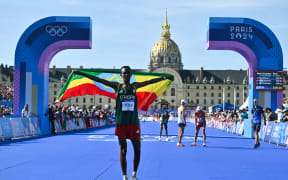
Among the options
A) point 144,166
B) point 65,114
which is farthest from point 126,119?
point 65,114

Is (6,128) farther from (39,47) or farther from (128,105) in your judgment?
(128,105)

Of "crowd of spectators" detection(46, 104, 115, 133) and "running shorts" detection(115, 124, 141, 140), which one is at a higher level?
"running shorts" detection(115, 124, 141, 140)

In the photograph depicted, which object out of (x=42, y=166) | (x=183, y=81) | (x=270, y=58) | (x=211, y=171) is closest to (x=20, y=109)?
(x=270, y=58)

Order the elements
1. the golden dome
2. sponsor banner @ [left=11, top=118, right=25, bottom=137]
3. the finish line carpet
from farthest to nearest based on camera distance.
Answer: the golden dome → sponsor banner @ [left=11, top=118, right=25, bottom=137] → the finish line carpet

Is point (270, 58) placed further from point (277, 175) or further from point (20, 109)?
point (277, 175)

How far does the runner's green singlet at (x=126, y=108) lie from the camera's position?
25.5ft

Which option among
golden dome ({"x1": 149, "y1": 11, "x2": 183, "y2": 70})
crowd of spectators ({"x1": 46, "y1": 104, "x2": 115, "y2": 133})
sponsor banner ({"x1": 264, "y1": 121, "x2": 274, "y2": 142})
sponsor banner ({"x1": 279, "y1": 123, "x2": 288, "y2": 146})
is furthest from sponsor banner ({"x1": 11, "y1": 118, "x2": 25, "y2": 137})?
golden dome ({"x1": 149, "y1": 11, "x2": 183, "y2": 70})

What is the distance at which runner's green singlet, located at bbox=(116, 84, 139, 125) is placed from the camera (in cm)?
776

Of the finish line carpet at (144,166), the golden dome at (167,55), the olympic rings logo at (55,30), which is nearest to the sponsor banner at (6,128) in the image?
the finish line carpet at (144,166)

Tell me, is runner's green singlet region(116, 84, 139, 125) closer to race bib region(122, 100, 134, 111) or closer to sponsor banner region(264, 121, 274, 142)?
race bib region(122, 100, 134, 111)

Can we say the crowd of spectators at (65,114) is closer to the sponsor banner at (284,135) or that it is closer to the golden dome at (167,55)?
the sponsor banner at (284,135)

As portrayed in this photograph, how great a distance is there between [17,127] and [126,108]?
14588 mm

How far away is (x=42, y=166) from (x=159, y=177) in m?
2.90

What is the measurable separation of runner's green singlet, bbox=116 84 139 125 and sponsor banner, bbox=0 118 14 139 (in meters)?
12.7
